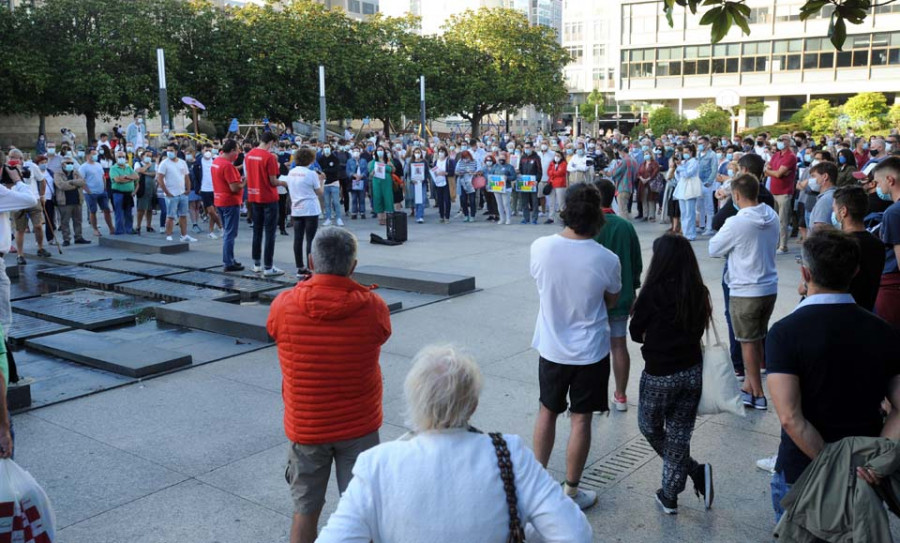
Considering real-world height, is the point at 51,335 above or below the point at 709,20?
below

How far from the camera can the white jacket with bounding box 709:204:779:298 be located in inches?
234

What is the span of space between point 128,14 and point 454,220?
2678cm

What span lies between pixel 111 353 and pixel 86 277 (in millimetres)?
5008

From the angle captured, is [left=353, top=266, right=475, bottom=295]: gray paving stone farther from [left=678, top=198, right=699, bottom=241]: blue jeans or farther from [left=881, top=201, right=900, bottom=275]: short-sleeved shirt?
[left=678, top=198, right=699, bottom=241]: blue jeans

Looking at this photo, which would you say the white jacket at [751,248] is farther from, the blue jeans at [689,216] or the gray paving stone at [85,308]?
the blue jeans at [689,216]

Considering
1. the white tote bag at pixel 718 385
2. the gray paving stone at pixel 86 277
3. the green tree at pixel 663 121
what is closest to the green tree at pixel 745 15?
the white tote bag at pixel 718 385

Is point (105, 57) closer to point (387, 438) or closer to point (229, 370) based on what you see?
point (229, 370)

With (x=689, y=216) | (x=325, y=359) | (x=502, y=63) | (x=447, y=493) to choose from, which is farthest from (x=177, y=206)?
(x=502, y=63)

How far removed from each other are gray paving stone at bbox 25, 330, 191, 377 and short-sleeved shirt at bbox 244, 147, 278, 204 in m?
3.35

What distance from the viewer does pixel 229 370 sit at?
7.56 meters

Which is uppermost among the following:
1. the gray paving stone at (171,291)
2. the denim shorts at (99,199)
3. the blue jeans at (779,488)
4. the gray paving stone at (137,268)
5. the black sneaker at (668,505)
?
the denim shorts at (99,199)

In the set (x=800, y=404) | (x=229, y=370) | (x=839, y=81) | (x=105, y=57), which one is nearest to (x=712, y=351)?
(x=800, y=404)

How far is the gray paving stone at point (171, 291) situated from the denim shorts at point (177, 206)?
4.15 meters

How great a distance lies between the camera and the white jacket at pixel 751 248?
5949mm
